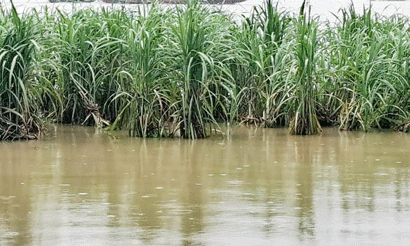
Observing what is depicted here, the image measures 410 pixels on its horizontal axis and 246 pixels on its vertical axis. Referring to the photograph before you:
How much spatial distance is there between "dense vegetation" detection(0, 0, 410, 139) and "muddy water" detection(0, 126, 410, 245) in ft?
1.04

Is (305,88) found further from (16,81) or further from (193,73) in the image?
(16,81)

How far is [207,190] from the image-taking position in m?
6.26

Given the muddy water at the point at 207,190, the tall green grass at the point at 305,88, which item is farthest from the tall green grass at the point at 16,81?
the tall green grass at the point at 305,88

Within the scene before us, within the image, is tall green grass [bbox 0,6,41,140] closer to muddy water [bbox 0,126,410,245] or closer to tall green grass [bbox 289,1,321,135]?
muddy water [bbox 0,126,410,245]

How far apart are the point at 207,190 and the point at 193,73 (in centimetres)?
250

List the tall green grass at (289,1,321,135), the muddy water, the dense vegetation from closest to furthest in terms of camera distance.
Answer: the muddy water → the dense vegetation → the tall green grass at (289,1,321,135)

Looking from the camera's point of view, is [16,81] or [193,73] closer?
[16,81]

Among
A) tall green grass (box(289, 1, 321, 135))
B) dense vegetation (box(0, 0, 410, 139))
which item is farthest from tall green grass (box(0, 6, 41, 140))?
tall green grass (box(289, 1, 321, 135))

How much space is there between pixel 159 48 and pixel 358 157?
6.85 ft

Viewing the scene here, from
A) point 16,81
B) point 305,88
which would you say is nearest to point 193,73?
point 305,88

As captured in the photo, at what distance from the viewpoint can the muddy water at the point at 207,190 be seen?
198 inches

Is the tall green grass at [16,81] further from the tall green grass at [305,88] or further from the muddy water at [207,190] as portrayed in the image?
the tall green grass at [305,88]

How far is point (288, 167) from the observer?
716 centimetres

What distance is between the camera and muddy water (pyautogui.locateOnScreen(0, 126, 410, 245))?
5035 mm
